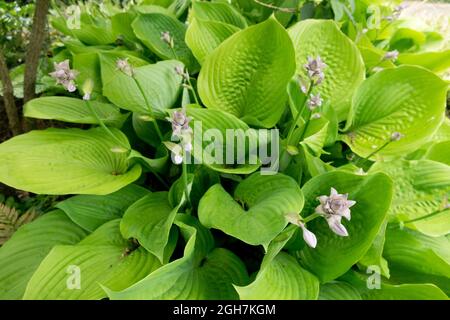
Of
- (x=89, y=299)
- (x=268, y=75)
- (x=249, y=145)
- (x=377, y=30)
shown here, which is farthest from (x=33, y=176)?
(x=377, y=30)

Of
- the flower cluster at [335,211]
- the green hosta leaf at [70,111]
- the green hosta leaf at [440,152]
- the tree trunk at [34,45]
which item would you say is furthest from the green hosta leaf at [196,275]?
the tree trunk at [34,45]

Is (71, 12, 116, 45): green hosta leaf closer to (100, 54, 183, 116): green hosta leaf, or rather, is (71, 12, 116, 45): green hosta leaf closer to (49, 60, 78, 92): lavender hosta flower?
(100, 54, 183, 116): green hosta leaf

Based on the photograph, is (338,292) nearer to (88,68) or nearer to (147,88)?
(147,88)

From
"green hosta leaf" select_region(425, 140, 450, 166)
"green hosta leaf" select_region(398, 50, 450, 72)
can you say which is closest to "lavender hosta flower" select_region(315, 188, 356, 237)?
"green hosta leaf" select_region(425, 140, 450, 166)

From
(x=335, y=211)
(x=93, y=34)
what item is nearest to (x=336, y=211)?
(x=335, y=211)

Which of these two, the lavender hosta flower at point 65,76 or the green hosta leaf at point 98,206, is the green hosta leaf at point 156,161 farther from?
the lavender hosta flower at point 65,76

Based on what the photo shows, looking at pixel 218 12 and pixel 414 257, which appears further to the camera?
pixel 218 12
